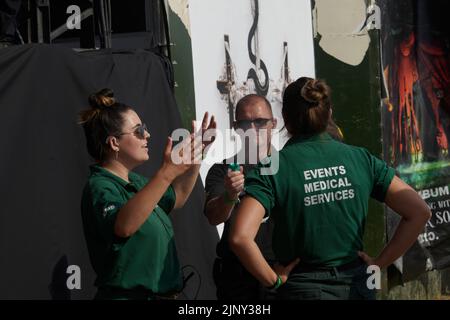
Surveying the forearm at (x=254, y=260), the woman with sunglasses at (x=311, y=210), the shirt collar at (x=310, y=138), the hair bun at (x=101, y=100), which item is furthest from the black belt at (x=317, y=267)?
the hair bun at (x=101, y=100)

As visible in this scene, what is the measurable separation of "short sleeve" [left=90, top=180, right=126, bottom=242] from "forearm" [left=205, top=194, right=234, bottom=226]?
89 centimetres

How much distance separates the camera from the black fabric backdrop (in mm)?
5035

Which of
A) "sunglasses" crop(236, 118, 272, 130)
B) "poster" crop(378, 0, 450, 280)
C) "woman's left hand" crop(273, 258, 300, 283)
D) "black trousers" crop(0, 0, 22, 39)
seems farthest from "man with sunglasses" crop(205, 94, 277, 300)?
"poster" crop(378, 0, 450, 280)

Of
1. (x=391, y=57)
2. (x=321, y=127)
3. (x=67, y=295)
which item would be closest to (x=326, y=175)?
(x=321, y=127)

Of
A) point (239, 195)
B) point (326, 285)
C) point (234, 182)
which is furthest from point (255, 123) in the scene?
point (326, 285)

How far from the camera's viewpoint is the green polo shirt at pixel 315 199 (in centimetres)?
432

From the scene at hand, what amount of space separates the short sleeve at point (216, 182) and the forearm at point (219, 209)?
81 millimetres

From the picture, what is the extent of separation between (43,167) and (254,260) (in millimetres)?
1423

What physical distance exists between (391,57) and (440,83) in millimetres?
965

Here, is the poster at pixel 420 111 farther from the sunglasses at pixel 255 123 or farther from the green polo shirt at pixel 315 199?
the green polo shirt at pixel 315 199

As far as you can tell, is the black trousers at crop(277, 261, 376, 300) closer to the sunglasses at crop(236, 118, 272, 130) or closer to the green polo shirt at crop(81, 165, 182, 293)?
the green polo shirt at crop(81, 165, 182, 293)

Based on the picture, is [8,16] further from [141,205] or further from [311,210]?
[311,210]
